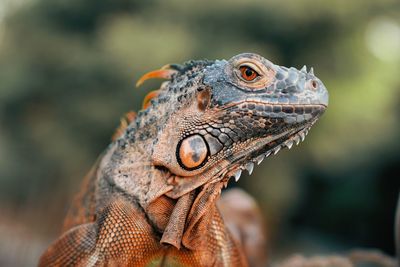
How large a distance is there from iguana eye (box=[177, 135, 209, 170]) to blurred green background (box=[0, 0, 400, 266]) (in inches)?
488

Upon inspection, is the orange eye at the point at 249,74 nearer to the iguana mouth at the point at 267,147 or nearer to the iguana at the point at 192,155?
the iguana at the point at 192,155

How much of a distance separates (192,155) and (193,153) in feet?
0.05

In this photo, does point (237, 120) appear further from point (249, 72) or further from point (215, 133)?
point (249, 72)

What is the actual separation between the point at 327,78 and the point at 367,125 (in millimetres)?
2133

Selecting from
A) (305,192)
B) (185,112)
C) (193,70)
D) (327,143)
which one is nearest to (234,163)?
(185,112)

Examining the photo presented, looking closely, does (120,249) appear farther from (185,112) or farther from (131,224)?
(185,112)

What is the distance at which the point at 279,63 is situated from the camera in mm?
16875

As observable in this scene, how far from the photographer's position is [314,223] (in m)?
17.9

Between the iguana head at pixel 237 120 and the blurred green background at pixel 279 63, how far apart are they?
12.3m

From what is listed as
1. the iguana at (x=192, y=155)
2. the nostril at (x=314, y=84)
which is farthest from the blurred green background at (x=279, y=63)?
the nostril at (x=314, y=84)

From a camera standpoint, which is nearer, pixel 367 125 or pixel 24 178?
pixel 367 125

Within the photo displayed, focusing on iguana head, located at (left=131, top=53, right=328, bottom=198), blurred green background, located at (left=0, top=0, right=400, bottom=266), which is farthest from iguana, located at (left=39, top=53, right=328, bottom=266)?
blurred green background, located at (left=0, top=0, right=400, bottom=266)

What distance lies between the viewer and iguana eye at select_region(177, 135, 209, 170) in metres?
3.22

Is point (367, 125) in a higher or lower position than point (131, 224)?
higher
